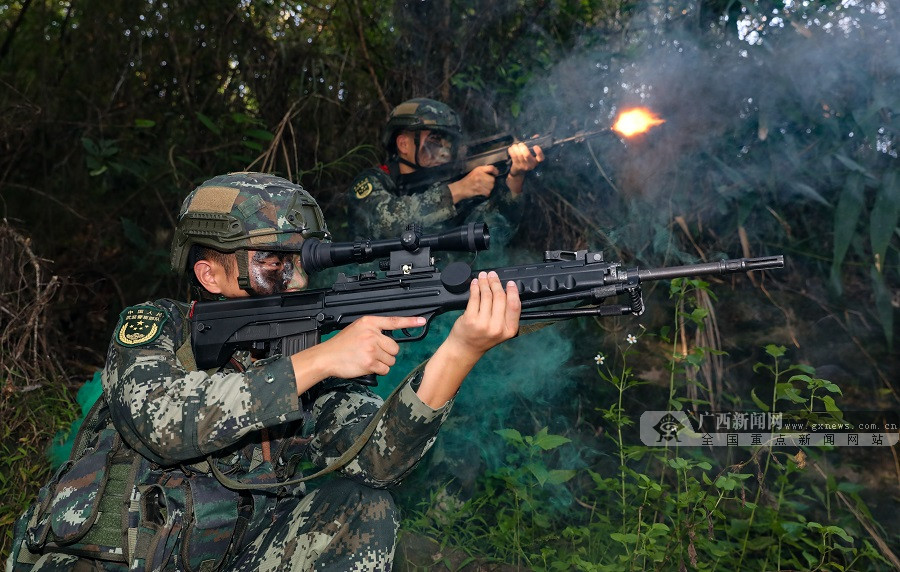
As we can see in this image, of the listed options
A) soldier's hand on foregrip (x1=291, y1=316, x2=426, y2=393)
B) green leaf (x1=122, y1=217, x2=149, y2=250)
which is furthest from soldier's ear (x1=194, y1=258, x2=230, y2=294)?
green leaf (x1=122, y1=217, x2=149, y2=250)

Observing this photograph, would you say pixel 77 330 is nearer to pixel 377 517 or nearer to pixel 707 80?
pixel 377 517

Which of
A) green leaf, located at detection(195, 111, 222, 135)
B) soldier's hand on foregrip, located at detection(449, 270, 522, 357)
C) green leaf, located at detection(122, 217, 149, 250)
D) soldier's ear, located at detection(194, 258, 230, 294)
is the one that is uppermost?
green leaf, located at detection(195, 111, 222, 135)

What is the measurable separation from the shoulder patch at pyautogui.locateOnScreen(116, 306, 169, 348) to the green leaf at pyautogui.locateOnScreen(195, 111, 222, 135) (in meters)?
3.01

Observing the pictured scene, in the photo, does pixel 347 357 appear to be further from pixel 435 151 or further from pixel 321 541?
pixel 435 151

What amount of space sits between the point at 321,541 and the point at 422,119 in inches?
126

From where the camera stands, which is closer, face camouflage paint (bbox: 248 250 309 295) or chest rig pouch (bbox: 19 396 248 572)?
chest rig pouch (bbox: 19 396 248 572)

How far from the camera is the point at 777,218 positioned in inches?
197

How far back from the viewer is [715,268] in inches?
105

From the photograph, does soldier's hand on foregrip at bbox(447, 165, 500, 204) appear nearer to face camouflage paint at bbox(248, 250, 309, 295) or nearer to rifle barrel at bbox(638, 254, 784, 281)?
face camouflage paint at bbox(248, 250, 309, 295)

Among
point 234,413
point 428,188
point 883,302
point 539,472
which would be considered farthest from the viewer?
point 428,188

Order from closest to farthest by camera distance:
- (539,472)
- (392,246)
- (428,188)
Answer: (392,246), (539,472), (428,188)

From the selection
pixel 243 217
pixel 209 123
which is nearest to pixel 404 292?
pixel 243 217

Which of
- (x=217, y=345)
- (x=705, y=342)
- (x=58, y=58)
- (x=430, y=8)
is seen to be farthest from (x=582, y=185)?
(x=58, y=58)

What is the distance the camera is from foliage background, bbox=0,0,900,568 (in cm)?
466
